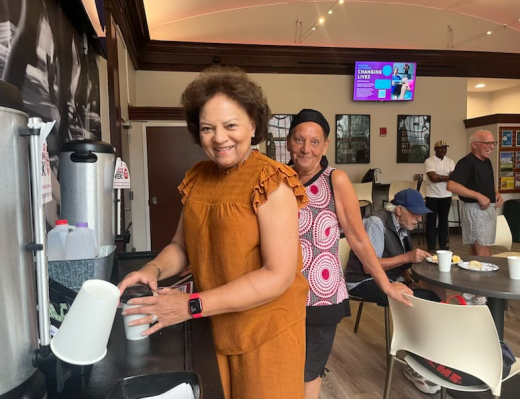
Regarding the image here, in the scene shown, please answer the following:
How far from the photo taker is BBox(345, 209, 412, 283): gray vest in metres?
2.61

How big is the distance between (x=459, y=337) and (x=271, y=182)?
1139 mm

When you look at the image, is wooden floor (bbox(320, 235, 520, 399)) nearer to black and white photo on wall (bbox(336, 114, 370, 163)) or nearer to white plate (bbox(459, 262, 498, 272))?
white plate (bbox(459, 262, 498, 272))

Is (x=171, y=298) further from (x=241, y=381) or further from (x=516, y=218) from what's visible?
(x=516, y=218)

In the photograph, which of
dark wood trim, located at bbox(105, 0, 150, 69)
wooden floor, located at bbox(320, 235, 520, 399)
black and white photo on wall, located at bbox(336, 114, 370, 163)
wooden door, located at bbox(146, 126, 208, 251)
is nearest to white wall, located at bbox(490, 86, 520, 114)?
black and white photo on wall, located at bbox(336, 114, 370, 163)

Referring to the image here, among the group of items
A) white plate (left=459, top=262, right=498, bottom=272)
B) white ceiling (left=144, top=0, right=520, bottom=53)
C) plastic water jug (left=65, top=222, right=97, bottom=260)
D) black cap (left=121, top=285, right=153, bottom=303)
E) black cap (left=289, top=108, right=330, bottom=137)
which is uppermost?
white ceiling (left=144, top=0, right=520, bottom=53)

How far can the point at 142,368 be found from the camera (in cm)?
87

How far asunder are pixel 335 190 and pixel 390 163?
242 inches

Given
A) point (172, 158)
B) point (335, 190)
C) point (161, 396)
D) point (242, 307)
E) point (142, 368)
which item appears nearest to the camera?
point (161, 396)

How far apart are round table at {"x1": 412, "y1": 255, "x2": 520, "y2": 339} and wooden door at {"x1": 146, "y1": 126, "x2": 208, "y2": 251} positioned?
147 inches

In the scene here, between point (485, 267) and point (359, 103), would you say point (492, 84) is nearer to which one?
point (359, 103)

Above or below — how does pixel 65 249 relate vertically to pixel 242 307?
A: above

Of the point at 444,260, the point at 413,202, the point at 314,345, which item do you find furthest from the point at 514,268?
the point at 314,345

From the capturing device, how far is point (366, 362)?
9.23 ft

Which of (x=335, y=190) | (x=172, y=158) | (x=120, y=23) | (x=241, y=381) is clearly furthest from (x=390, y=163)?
(x=241, y=381)
